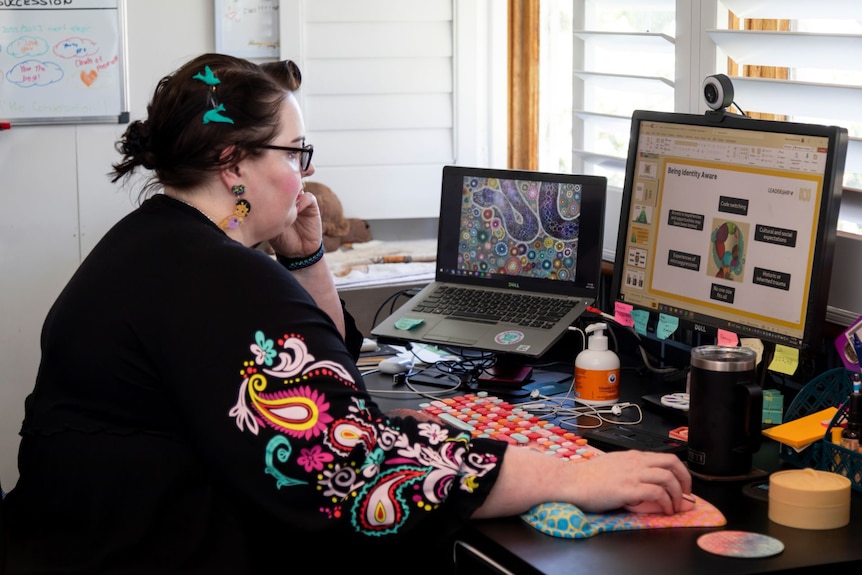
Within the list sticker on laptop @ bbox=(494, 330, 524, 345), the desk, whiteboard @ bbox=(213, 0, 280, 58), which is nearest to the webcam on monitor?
sticker on laptop @ bbox=(494, 330, 524, 345)

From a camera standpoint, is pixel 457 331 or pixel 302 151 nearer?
pixel 302 151

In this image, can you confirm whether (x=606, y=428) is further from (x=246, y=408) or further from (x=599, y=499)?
(x=246, y=408)

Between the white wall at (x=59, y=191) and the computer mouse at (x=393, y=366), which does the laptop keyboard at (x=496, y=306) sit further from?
the white wall at (x=59, y=191)

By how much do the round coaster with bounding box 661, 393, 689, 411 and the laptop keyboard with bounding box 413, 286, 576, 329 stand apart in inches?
11.2

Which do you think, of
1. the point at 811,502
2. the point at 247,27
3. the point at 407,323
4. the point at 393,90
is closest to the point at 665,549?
the point at 811,502

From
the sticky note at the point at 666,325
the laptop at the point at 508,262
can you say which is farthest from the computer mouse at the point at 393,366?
the sticky note at the point at 666,325

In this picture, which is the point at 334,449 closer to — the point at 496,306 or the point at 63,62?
the point at 496,306

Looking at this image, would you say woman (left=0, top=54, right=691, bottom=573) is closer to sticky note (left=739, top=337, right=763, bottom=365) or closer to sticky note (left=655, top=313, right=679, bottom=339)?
sticky note (left=739, top=337, right=763, bottom=365)

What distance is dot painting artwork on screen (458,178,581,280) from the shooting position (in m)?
2.14

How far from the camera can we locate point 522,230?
2.19 metres

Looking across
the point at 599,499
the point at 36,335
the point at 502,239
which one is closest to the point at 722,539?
the point at 599,499

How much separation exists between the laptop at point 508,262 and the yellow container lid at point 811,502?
0.69 metres

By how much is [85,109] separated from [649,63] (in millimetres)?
1765

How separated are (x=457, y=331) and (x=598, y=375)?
0.33m
